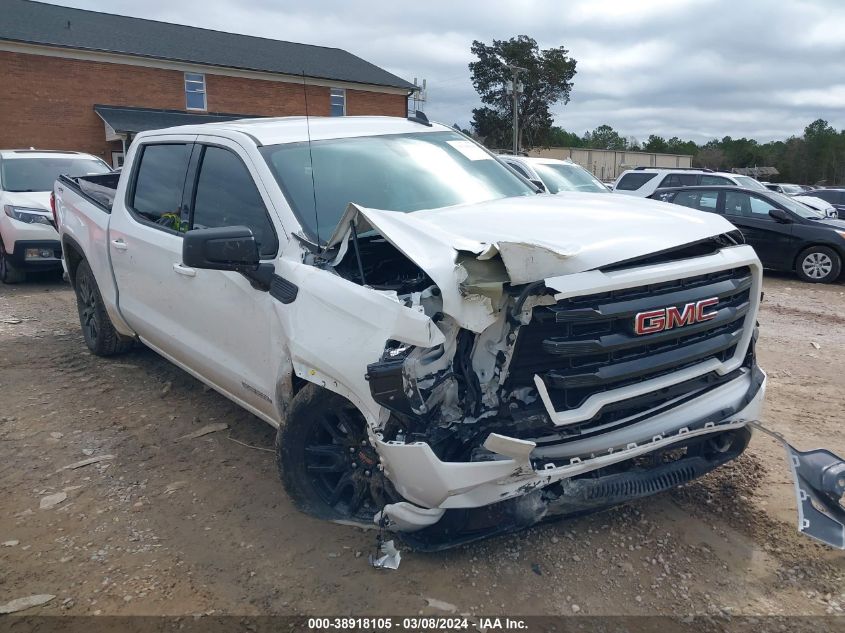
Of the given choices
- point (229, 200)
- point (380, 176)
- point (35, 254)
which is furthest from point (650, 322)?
point (35, 254)

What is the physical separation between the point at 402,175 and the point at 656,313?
1.77 metres

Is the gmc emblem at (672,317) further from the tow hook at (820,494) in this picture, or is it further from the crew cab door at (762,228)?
the crew cab door at (762,228)

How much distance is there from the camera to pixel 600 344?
2607 mm

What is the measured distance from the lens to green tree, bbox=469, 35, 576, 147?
53656mm

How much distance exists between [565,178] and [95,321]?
771cm

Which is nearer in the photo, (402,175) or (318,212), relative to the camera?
(318,212)

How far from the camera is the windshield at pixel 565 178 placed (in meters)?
10.9

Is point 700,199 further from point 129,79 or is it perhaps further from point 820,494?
point 129,79

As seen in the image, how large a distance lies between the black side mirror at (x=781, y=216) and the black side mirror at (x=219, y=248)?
399 inches

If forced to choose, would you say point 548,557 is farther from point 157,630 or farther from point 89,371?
point 89,371

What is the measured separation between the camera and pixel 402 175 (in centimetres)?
392

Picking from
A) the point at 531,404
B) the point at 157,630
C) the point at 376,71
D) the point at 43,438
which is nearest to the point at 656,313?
the point at 531,404

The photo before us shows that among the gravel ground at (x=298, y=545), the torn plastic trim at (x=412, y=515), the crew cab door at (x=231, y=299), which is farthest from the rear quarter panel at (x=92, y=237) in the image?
the torn plastic trim at (x=412, y=515)

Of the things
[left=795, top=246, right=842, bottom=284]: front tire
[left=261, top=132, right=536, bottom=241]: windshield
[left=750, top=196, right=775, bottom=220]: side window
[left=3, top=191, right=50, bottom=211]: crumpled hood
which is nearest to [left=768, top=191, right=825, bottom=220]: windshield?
[left=750, top=196, right=775, bottom=220]: side window
